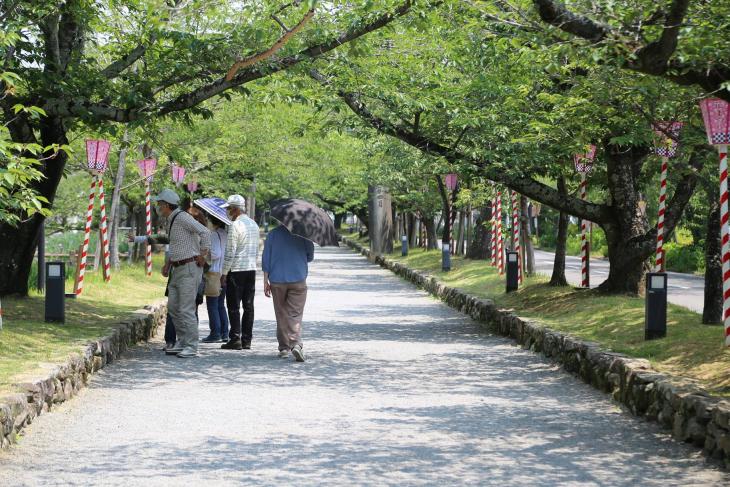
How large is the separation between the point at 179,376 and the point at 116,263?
1612cm

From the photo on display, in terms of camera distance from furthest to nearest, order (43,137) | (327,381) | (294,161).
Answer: (294,161), (43,137), (327,381)

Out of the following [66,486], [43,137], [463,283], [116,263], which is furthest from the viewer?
[116,263]

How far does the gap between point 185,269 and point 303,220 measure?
5.29 feet

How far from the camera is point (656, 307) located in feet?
39.1

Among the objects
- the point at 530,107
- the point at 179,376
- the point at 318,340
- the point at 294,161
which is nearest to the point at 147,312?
the point at 318,340

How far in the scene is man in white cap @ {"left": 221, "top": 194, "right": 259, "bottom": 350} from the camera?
13891mm

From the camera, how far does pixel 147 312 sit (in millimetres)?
16156

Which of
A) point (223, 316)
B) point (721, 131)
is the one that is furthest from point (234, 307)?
point (721, 131)

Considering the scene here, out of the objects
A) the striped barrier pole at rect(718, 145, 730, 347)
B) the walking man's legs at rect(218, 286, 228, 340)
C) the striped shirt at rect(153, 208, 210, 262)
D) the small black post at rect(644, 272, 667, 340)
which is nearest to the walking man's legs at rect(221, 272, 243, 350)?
the walking man's legs at rect(218, 286, 228, 340)

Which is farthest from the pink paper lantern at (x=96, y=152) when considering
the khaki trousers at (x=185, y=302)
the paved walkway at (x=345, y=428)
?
the khaki trousers at (x=185, y=302)

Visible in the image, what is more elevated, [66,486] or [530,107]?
[530,107]

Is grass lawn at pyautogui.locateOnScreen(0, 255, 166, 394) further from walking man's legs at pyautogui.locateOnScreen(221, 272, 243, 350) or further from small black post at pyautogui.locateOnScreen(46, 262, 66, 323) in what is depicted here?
walking man's legs at pyautogui.locateOnScreen(221, 272, 243, 350)

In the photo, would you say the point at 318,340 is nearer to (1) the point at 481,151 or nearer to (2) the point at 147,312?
(2) the point at 147,312

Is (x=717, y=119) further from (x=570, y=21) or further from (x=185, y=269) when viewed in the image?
(x=185, y=269)
